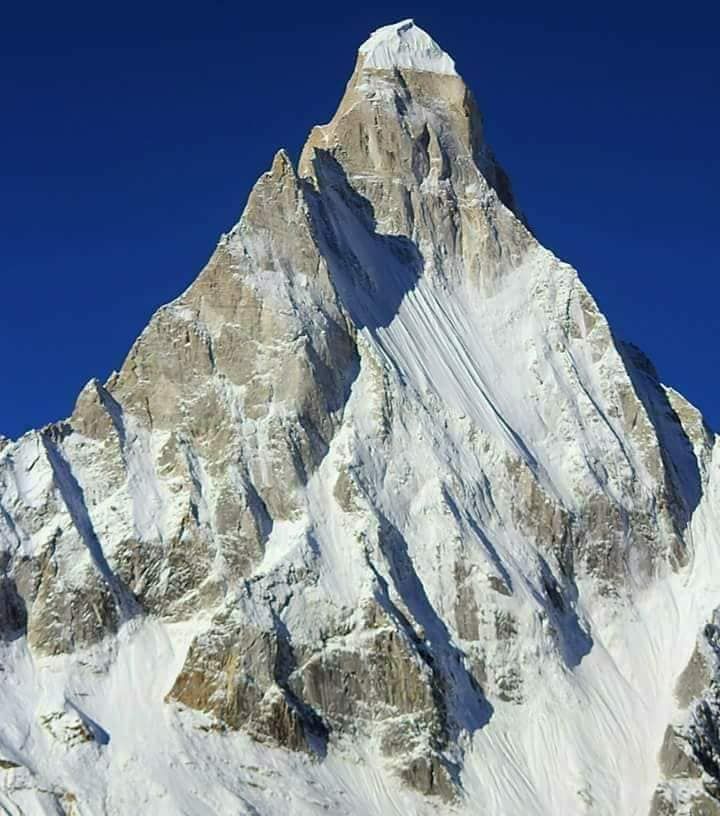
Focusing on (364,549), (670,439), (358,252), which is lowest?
(364,549)

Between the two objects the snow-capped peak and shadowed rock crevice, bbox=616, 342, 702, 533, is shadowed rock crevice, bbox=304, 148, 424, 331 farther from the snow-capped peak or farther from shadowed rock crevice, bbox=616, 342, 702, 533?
shadowed rock crevice, bbox=616, 342, 702, 533

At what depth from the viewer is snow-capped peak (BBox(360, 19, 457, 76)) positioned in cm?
17788

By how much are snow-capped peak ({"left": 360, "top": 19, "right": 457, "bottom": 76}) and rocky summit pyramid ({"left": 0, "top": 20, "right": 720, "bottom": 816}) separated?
17405 mm

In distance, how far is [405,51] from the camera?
590 feet

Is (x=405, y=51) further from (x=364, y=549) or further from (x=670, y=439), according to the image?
(x=364, y=549)

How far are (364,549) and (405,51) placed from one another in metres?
64.7

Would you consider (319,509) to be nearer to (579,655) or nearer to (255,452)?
(255,452)

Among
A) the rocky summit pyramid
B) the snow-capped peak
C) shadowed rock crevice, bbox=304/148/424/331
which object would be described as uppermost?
the snow-capped peak

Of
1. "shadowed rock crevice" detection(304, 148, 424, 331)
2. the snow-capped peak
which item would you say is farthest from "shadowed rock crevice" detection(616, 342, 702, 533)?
the snow-capped peak

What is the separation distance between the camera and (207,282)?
477ft

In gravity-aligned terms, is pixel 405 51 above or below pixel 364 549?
above

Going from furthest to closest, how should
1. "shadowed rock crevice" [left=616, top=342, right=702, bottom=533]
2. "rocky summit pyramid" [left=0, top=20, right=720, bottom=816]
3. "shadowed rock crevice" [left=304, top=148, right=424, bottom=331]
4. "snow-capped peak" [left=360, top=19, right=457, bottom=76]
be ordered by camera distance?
"snow-capped peak" [left=360, top=19, right=457, bottom=76], "shadowed rock crevice" [left=304, top=148, right=424, bottom=331], "shadowed rock crevice" [left=616, top=342, right=702, bottom=533], "rocky summit pyramid" [left=0, top=20, right=720, bottom=816]

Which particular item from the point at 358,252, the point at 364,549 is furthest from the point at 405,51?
the point at 364,549

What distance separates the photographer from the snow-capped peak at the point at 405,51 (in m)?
178
